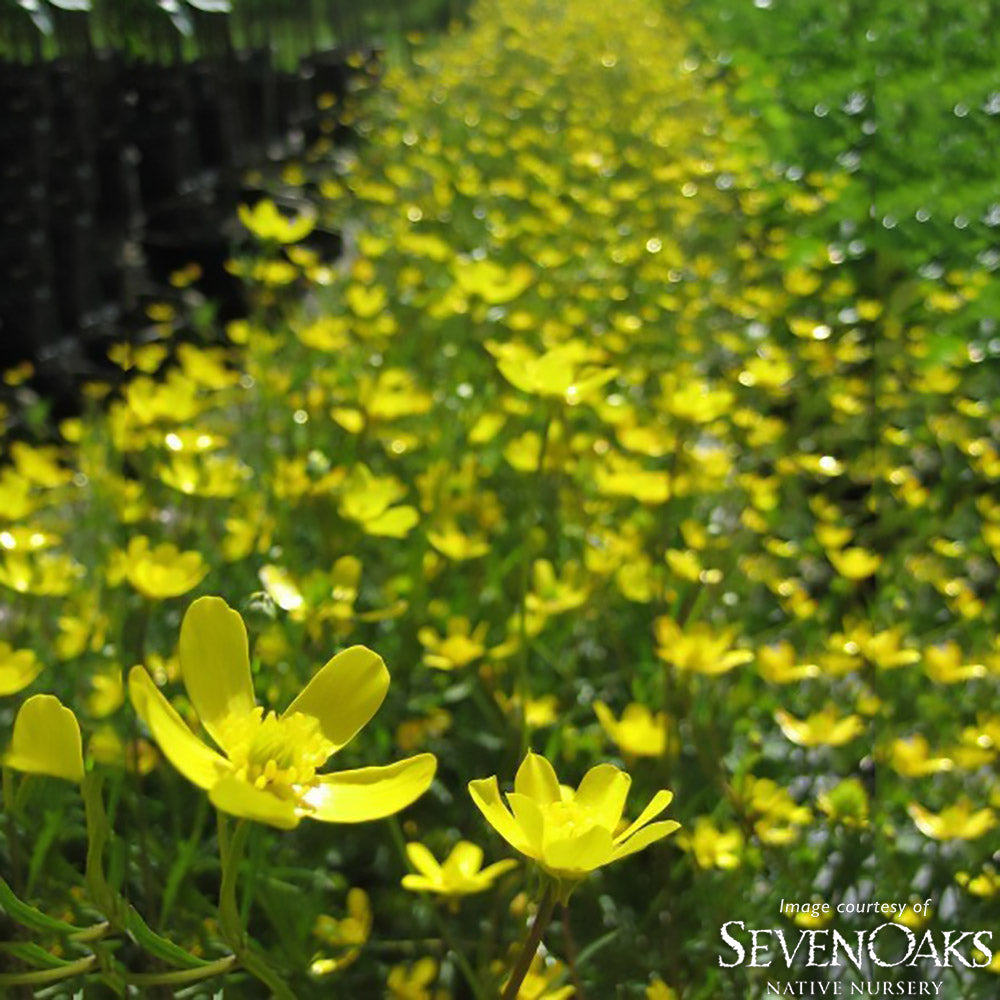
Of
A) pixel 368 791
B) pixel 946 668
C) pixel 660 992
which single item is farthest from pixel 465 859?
pixel 946 668

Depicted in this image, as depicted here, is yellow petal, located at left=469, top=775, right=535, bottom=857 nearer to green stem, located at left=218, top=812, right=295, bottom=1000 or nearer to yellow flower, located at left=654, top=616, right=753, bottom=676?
green stem, located at left=218, top=812, right=295, bottom=1000

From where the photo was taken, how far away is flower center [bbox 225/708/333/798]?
0.44 metres

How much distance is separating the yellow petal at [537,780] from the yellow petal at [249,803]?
0.42 ft

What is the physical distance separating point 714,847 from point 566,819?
443mm

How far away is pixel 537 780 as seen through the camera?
0.49 metres

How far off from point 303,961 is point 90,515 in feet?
2.94

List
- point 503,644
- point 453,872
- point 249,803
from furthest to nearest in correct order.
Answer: point 503,644 → point 453,872 → point 249,803

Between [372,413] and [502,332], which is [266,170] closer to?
[502,332]

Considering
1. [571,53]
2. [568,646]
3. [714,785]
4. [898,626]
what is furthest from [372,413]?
[571,53]

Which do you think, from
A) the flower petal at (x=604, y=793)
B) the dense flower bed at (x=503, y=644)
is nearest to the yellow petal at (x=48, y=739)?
the dense flower bed at (x=503, y=644)

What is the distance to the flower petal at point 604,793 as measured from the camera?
484 millimetres

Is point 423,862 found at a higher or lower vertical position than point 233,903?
lower

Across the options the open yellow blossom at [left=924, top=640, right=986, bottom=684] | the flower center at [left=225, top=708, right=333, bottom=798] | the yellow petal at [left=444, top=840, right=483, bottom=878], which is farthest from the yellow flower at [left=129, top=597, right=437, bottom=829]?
the open yellow blossom at [left=924, top=640, right=986, bottom=684]

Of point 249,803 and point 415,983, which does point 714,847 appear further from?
point 249,803
